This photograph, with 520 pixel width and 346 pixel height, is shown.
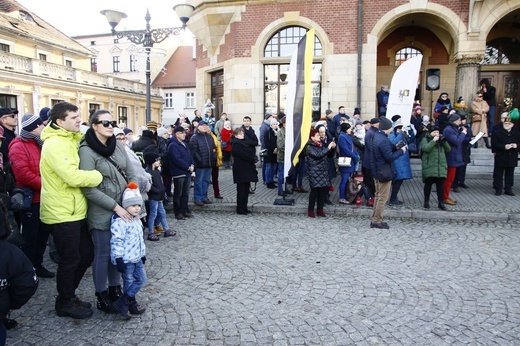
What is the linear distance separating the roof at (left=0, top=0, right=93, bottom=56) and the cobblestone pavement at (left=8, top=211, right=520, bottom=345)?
34.6m

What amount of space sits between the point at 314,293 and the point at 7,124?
14.0 feet

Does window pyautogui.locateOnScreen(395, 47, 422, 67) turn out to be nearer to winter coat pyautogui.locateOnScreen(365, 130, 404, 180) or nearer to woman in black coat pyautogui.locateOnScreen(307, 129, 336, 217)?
woman in black coat pyautogui.locateOnScreen(307, 129, 336, 217)

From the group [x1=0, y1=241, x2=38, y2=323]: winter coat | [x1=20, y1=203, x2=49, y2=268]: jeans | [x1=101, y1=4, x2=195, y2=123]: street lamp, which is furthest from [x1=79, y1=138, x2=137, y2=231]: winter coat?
[x1=101, y1=4, x2=195, y2=123]: street lamp

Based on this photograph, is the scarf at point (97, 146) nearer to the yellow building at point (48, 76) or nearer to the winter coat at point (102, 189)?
the winter coat at point (102, 189)

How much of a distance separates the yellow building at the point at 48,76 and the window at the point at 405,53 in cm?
2493

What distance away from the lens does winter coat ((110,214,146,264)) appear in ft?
12.3

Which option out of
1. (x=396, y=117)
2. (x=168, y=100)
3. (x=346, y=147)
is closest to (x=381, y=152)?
(x=346, y=147)

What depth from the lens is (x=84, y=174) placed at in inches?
142

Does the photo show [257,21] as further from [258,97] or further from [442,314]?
[442,314]

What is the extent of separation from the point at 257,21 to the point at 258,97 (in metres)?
2.81

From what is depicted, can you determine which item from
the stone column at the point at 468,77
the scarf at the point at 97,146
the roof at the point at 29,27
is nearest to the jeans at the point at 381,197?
the scarf at the point at 97,146

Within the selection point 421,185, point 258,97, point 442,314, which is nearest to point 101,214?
point 442,314

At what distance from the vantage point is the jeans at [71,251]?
3.77 meters

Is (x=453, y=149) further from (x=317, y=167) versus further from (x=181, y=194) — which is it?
(x=181, y=194)
